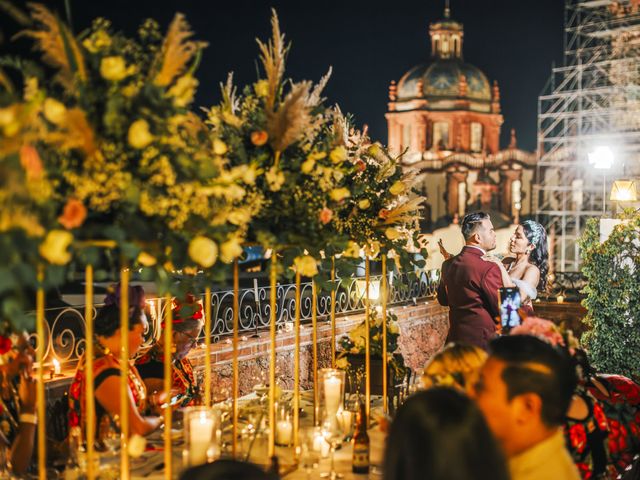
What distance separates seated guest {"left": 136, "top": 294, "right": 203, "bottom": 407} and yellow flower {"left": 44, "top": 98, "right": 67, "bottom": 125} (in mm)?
2314

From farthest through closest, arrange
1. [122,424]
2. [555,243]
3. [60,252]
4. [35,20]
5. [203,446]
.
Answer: [555,243] < [203,446] < [122,424] < [35,20] < [60,252]

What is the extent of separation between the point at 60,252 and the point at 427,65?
171 feet

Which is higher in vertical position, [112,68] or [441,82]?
[441,82]

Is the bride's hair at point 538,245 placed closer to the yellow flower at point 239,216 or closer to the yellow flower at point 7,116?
the yellow flower at point 239,216

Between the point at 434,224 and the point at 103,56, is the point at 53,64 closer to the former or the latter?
the point at 103,56

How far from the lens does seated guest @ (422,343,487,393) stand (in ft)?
9.12

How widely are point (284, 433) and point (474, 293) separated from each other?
6.70 ft

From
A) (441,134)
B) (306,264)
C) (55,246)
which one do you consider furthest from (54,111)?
(441,134)

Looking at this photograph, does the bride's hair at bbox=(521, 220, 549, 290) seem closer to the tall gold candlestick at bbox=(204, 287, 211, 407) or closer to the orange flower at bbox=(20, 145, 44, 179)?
the tall gold candlestick at bbox=(204, 287, 211, 407)

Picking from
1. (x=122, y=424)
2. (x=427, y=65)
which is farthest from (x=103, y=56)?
(x=427, y=65)

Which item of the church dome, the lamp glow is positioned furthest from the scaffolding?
the lamp glow

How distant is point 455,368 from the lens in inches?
111

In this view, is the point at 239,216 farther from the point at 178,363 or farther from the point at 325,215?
the point at 178,363

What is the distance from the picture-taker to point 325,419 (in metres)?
3.38
